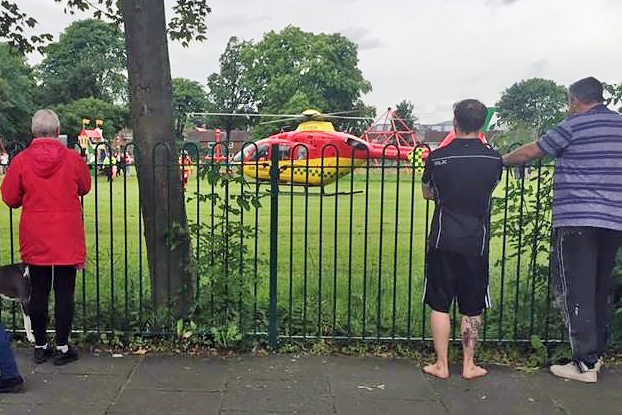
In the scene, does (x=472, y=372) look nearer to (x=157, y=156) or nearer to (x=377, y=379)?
(x=377, y=379)

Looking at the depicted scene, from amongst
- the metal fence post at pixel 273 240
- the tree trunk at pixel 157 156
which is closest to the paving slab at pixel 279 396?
the metal fence post at pixel 273 240

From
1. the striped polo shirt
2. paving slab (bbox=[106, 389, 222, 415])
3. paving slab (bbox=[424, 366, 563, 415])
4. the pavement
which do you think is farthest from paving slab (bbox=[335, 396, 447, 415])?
the striped polo shirt

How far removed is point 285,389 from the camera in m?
4.55

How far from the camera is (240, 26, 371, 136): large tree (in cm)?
6462

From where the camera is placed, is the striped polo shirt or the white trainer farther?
the white trainer

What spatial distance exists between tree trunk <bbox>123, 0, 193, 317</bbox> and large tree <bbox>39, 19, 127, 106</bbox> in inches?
2642

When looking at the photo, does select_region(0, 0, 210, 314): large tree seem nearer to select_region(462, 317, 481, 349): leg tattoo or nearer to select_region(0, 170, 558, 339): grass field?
select_region(0, 170, 558, 339): grass field

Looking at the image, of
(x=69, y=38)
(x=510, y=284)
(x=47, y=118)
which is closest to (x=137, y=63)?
(x=47, y=118)

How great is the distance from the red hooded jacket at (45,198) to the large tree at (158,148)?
0.84 meters

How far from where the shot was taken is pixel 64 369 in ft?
15.9

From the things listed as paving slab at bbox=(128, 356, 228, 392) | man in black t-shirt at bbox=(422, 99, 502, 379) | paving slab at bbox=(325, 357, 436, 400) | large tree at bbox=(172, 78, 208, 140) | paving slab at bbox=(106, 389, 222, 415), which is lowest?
paving slab at bbox=(325, 357, 436, 400)

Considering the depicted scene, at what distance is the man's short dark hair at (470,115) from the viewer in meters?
4.46

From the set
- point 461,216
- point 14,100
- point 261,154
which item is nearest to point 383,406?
point 461,216

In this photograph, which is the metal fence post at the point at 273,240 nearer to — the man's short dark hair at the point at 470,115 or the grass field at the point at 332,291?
the grass field at the point at 332,291
